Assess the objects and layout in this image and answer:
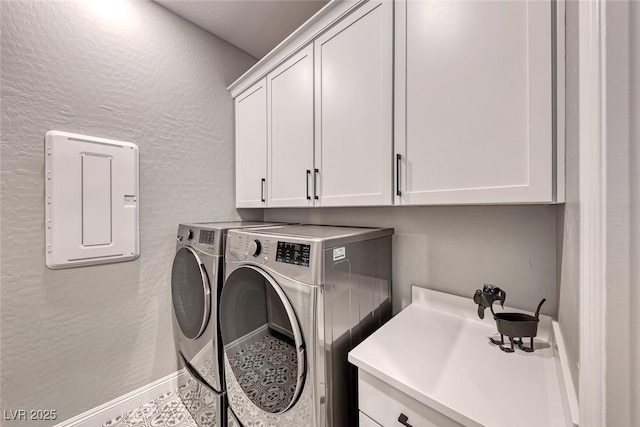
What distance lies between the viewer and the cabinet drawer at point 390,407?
730mm

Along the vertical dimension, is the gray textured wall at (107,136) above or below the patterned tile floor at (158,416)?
above

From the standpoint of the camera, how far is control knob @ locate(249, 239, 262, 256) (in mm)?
1143

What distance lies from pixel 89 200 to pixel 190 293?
31.6 inches

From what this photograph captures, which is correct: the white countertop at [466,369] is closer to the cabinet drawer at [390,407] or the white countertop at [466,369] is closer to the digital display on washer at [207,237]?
the cabinet drawer at [390,407]

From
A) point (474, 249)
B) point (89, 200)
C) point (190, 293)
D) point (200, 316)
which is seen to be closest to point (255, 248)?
point (200, 316)

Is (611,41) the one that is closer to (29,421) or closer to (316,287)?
(316,287)

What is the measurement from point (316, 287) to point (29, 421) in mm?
1819

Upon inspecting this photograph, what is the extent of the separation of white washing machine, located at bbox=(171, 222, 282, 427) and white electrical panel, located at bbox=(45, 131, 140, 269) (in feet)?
1.10

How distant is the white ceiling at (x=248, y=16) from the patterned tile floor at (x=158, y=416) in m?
2.77

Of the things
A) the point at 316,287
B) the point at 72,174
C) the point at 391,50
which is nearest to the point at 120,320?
the point at 72,174

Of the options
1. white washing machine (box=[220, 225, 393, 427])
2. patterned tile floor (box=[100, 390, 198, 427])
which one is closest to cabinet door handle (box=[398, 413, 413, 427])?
white washing machine (box=[220, 225, 393, 427])

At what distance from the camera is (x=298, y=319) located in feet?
3.15

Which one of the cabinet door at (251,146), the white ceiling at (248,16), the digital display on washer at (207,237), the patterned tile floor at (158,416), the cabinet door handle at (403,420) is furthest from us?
the cabinet door at (251,146)

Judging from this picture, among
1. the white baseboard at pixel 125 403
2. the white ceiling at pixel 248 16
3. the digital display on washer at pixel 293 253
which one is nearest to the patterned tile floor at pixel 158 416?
the white baseboard at pixel 125 403
